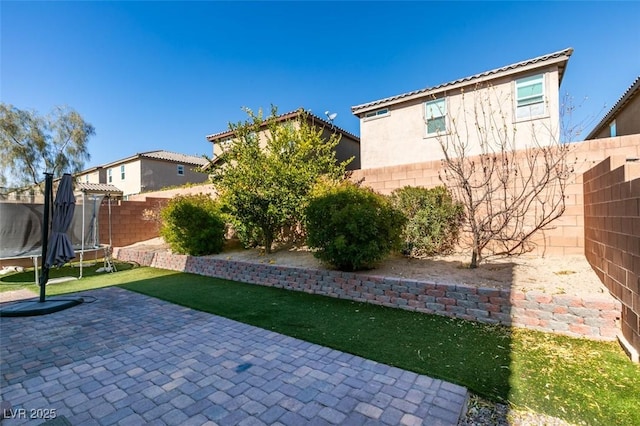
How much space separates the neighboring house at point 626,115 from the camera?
1112 centimetres

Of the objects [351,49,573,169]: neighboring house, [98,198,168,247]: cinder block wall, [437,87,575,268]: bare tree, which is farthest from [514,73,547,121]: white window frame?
[98,198,168,247]: cinder block wall

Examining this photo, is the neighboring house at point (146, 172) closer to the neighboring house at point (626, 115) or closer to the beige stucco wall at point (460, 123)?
the beige stucco wall at point (460, 123)

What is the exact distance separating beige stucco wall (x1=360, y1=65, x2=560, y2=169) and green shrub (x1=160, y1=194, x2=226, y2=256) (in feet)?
25.5

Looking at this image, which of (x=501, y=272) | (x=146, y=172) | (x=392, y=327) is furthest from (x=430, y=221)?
(x=146, y=172)

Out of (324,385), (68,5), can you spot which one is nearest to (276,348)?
(324,385)

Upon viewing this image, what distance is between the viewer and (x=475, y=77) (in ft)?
39.4

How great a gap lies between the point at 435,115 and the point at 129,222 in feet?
51.1

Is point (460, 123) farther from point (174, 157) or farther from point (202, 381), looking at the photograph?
point (174, 157)

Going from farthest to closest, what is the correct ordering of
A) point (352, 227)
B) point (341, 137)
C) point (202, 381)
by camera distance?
point (341, 137) < point (352, 227) < point (202, 381)

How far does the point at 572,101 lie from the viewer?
7.71 m

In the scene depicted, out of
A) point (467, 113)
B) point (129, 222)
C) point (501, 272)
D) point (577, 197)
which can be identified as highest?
point (467, 113)

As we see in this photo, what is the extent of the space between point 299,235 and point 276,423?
828cm

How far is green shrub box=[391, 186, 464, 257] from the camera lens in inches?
307

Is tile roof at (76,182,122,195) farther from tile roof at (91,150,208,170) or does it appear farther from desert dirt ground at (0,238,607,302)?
desert dirt ground at (0,238,607,302)
